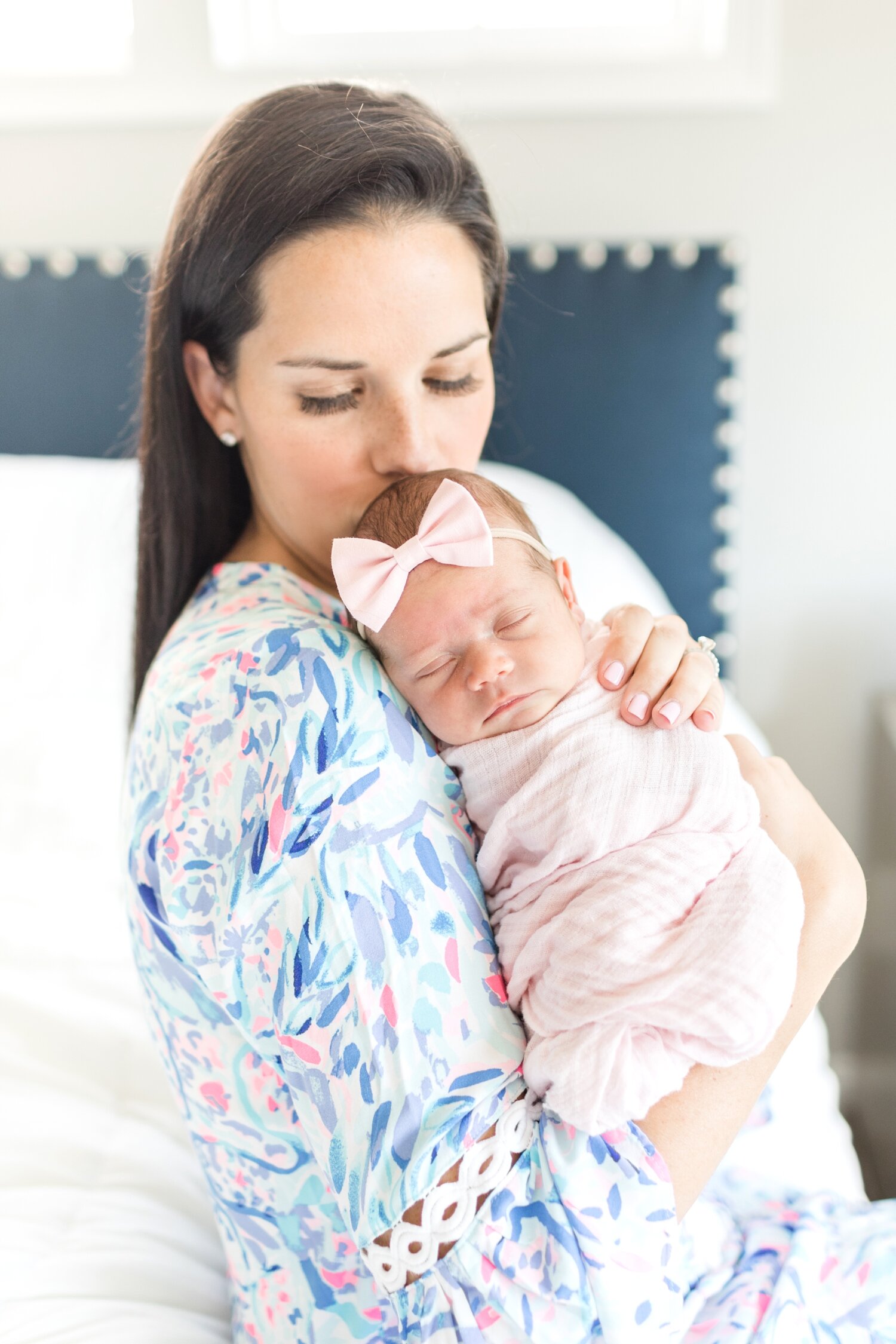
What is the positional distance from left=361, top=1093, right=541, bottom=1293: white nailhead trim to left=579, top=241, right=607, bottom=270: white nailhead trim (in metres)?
1.80

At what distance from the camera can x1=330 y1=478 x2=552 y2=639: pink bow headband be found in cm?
91

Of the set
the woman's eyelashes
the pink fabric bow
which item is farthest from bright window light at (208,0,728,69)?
the pink fabric bow

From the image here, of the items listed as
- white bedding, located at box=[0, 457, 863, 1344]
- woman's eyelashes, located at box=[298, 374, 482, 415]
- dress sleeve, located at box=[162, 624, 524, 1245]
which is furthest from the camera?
white bedding, located at box=[0, 457, 863, 1344]

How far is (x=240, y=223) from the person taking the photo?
98 centimetres

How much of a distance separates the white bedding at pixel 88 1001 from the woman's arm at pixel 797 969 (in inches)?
17.2

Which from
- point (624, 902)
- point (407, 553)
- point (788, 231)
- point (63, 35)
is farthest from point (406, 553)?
point (63, 35)

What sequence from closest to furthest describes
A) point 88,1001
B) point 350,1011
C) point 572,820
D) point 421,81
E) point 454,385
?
point 350,1011, point 572,820, point 454,385, point 88,1001, point 421,81

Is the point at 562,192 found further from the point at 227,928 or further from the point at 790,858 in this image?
the point at 227,928

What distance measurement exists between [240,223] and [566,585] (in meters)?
0.44

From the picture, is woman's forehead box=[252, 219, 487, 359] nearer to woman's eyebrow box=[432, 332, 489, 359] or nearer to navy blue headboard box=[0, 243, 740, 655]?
woman's eyebrow box=[432, 332, 489, 359]

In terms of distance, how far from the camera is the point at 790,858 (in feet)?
3.10

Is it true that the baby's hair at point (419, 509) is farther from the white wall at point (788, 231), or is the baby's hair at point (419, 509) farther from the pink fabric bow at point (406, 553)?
the white wall at point (788, 231)

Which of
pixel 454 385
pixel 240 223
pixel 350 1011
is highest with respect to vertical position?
pixel 240 223

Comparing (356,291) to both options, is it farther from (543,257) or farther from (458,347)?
(543,257)
